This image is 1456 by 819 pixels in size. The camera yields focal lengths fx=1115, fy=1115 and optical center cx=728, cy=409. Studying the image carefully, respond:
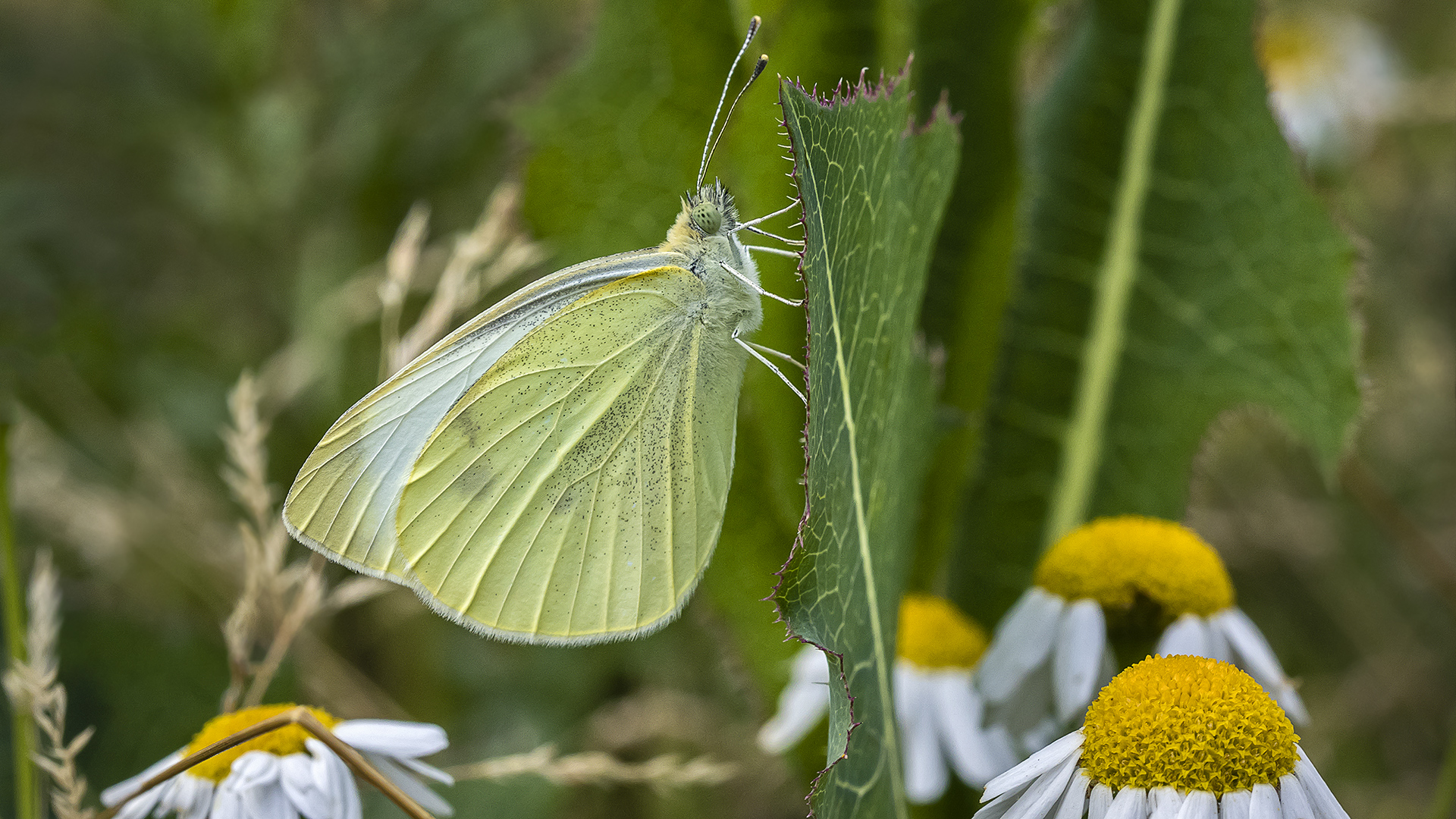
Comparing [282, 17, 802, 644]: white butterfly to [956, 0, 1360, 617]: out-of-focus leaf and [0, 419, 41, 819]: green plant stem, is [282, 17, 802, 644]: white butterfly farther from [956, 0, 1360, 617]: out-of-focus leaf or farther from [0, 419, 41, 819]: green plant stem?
[956, 0, 1360, 617]: out-of-focus leaf

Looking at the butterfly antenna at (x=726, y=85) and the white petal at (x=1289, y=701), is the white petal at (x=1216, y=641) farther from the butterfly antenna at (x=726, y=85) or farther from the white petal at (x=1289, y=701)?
the butterfly antenna at (x=726, y=85)

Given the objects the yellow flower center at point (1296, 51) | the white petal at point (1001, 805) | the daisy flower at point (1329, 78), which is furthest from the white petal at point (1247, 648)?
the yellow flower center at point (1296, 51)

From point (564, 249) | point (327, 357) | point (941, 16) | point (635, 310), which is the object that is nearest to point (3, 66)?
Result: point (327, 357)

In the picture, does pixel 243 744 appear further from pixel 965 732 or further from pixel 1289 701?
pixel 1289 701

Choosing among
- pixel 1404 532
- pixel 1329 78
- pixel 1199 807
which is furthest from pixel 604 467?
pixel 1329 78

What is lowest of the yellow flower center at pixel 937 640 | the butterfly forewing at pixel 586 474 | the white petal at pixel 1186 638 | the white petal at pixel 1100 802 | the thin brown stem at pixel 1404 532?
the white petal at pixel 1100 802
